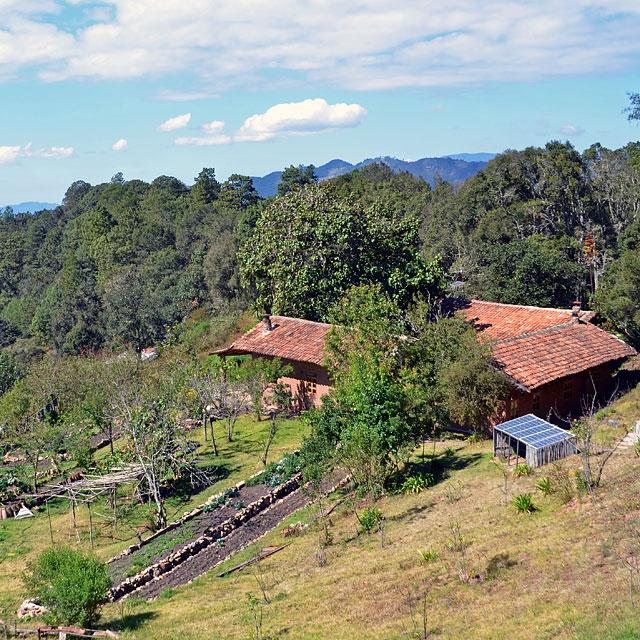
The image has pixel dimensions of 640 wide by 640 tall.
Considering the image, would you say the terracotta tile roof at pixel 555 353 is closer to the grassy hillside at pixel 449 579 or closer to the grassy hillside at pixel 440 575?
the grassy hillside at pixel 440 575

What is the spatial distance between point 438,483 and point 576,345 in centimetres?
1074

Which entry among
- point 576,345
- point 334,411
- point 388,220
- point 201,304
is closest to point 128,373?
point 334,411

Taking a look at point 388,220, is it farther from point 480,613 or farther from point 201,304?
point 201,304

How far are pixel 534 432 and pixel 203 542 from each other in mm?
10267

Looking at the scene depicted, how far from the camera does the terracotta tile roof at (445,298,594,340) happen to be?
99.3ft

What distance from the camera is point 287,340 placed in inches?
1187

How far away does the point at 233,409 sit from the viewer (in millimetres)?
27266

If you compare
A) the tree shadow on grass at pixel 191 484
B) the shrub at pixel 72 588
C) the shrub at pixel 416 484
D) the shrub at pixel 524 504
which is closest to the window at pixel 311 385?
the tree shadow on grass at pixel 191 484

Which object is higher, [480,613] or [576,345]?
[576,345]

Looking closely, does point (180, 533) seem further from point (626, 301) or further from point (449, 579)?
point (626, 301)

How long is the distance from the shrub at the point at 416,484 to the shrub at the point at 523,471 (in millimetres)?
2498

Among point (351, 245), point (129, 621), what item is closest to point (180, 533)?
point (129, 621)

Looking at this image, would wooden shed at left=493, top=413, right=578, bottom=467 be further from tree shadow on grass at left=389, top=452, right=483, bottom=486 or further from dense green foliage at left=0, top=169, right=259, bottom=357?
dense green foliage at left=0, top=169, right=259, bottom=357

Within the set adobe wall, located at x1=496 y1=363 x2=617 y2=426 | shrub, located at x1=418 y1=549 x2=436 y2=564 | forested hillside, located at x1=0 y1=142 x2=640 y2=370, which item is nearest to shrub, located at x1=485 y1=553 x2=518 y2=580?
shrub, located at x1=418 y1=549 x2=436 y2=564
